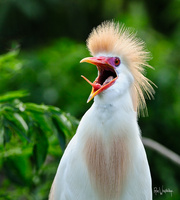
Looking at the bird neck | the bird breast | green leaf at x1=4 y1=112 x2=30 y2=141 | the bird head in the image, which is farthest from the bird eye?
green leaf at x1=4 y1=112 x2=30 y2=141

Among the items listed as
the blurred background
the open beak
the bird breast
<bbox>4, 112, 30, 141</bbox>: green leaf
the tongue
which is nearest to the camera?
the open beak

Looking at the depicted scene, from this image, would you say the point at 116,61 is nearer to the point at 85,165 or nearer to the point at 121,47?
the point at 121,47

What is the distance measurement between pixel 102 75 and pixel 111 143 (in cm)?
41

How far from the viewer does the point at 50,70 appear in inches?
208

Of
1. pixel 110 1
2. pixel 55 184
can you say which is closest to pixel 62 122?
pixel 55 184

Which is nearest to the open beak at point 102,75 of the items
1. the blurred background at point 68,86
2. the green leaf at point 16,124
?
the green leaf at point 16,124

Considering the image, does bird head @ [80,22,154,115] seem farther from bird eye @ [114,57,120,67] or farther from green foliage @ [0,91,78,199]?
Result: green foliage @ [0,91,78,199]

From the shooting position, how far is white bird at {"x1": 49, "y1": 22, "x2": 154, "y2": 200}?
2512 mm

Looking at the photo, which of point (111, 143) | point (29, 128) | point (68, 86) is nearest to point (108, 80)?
point (111, 143)

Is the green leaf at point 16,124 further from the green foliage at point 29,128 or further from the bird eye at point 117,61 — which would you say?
the bird eye at point 117,61

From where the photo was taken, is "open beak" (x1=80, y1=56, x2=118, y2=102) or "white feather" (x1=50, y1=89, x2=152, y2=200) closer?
"open beak" (x1=80, y1=56, x2=118, y2=102)

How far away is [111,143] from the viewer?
2.58 meters

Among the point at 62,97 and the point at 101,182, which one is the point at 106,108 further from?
the point at 62,97

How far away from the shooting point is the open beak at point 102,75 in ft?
7.70
